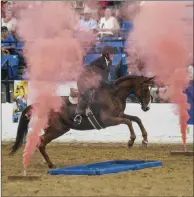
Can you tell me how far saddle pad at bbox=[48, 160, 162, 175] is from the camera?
11336 millimetres

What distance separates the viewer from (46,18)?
464 inches

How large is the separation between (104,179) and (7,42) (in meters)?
7.85

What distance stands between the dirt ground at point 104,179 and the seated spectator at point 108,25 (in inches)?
133

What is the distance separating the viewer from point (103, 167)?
12.0 m

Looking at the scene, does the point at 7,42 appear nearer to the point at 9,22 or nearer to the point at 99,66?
the point at 9,22

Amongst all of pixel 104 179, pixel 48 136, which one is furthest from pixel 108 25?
pixel 104 179

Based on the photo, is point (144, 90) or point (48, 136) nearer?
point (48, 136)

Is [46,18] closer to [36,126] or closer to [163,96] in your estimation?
[36,126]

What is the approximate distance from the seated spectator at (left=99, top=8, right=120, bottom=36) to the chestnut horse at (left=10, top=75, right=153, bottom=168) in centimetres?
377

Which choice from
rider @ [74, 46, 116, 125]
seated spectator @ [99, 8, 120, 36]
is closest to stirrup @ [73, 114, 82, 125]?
rider @ [74, 46, 116, 125]

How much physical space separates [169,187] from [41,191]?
1.88m

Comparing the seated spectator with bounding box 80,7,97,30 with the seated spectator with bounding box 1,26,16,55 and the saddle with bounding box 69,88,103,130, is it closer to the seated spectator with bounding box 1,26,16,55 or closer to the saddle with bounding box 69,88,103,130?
the seated spectator with bounding box 1,26,16,55

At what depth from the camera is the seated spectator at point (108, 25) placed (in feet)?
56.2

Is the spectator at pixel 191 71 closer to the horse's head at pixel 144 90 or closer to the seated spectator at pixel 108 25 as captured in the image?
the horse's head at pixel 144 90
